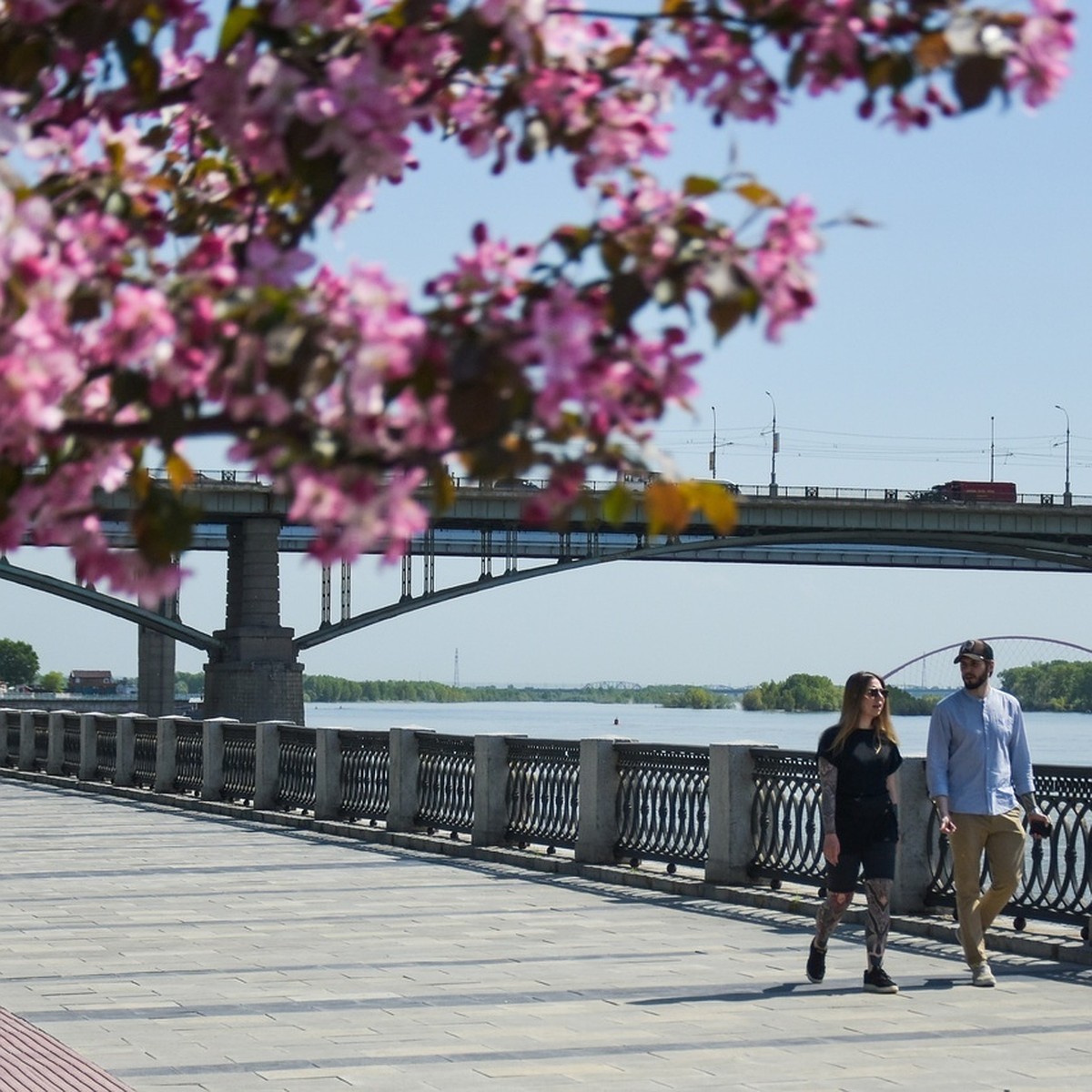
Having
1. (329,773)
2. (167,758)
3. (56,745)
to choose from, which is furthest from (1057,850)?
(56,745)

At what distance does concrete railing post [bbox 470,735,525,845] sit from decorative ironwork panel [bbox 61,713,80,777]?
14303 mm

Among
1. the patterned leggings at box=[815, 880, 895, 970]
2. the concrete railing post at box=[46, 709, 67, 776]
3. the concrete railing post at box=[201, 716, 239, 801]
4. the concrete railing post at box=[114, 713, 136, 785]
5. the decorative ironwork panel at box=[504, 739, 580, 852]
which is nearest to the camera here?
the patterned leggings at box=[815, 880, 895, 970]

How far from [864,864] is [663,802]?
5318mm

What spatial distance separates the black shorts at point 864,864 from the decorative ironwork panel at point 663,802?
4.58m

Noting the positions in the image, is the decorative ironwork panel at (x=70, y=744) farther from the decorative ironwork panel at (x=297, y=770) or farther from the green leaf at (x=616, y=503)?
the green leaf at (x=616, y=503)

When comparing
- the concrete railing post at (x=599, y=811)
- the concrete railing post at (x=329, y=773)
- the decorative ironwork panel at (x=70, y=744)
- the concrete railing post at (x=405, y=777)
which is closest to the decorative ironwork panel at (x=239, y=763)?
the concrete railing post at (x=329, y=773)

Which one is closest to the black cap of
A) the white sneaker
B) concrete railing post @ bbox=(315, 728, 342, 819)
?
the white sneaker

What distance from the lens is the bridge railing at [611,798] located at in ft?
40.3

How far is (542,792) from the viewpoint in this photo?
16.8 metres

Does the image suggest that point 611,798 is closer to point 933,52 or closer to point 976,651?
point 976,651

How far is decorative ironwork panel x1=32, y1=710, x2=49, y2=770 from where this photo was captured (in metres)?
32.0

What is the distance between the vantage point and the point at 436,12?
9.66ft

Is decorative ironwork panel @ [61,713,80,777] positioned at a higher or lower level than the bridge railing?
lower

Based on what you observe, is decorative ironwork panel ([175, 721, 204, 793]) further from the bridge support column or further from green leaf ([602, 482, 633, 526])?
the bridge support column
